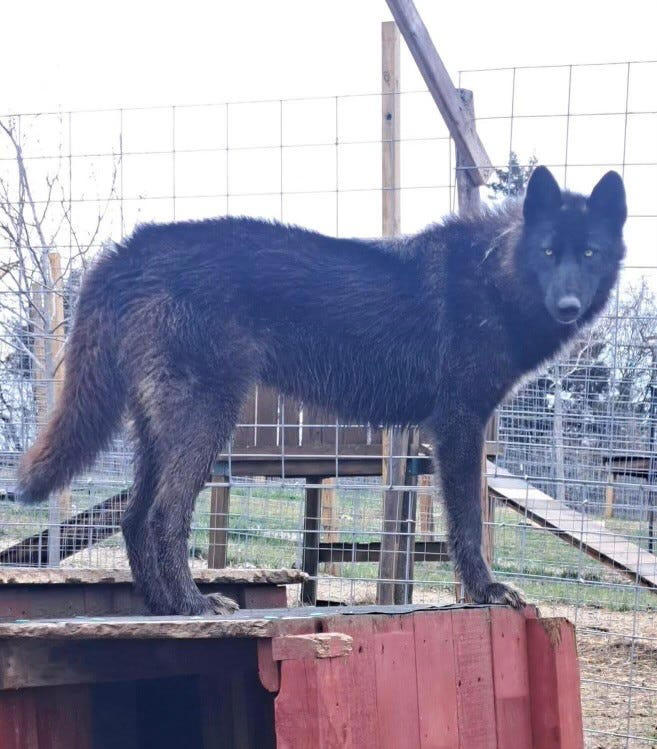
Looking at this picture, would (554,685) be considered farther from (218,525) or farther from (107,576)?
(218,525)

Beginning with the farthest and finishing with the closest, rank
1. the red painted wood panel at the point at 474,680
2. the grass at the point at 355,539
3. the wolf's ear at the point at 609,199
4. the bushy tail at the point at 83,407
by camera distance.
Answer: the grass at the point at 355,539, the wolf's ear at the point at 609,199, the bushy tail at the point at 83,407, the red painted wood panel at the point at 474,680

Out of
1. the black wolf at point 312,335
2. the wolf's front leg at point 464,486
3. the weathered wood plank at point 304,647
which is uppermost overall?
the black wolf at point 312,335

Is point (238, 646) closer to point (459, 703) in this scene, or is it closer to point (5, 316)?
Answer: point (459, 703)

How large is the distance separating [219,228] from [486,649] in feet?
6.04

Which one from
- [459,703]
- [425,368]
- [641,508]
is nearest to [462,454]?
[425,368]

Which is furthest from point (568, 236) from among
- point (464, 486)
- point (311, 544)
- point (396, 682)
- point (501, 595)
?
point (311, 544)

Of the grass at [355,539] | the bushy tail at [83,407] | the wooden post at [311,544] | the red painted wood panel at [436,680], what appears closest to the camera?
the red painted wood panel at [436,680]

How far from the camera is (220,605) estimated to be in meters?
3.49

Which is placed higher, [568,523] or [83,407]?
[83,407]

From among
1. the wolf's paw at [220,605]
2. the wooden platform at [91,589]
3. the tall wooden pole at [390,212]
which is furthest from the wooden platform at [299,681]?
the tall wooden pole at [390,212]

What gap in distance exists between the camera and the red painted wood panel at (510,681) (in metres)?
3.24

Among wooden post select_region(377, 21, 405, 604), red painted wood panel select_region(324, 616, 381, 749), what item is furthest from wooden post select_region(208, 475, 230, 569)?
red painted wood panel select_region(324, 616, 381, 749)

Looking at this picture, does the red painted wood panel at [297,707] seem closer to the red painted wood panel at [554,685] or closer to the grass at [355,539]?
the red painted wood panel at [554,685]

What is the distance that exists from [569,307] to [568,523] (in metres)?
2.24
